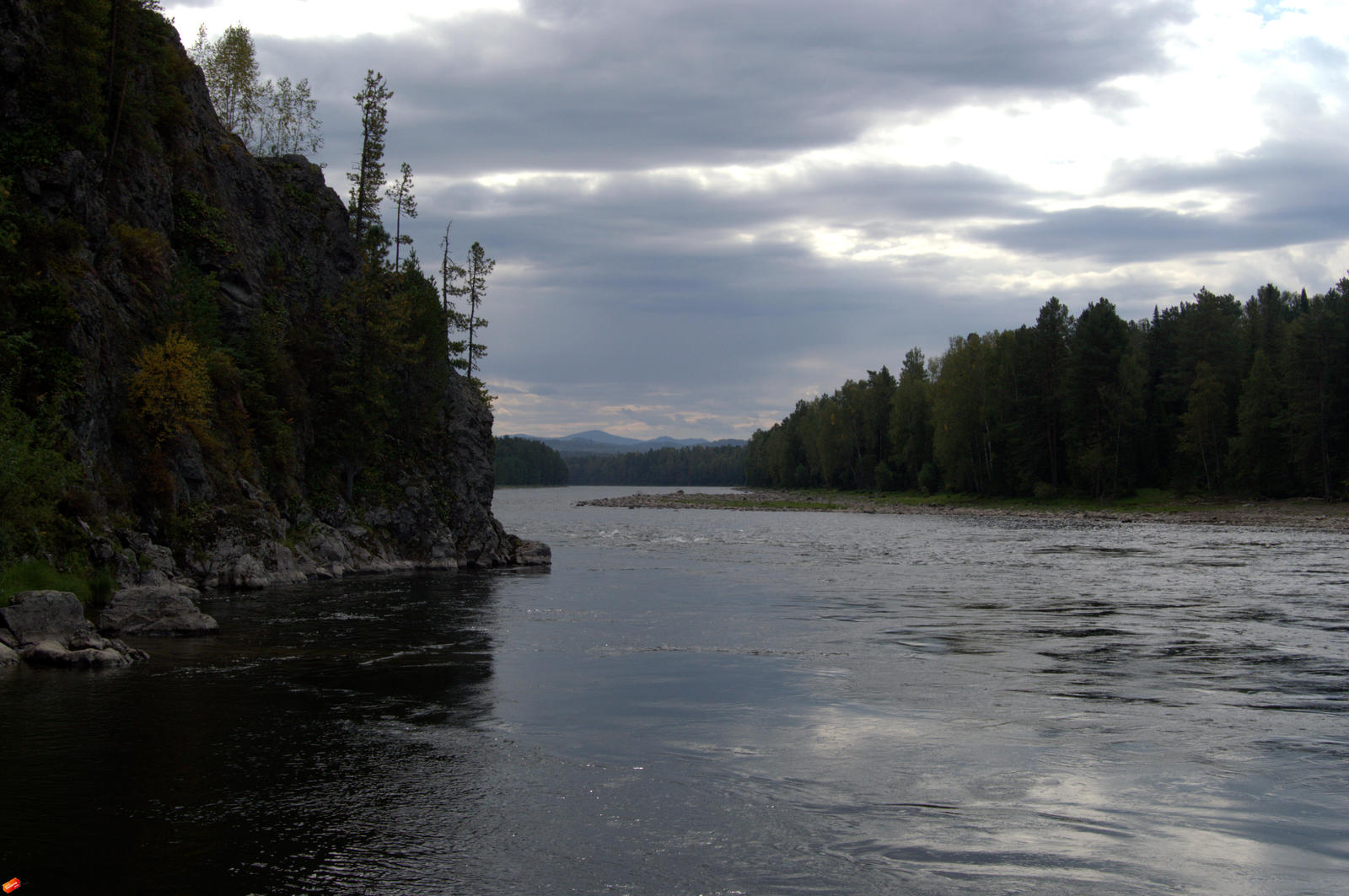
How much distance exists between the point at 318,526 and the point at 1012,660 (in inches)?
1343

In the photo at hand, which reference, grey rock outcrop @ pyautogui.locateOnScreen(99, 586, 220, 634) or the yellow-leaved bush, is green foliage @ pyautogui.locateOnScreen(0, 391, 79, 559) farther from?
the yellow-leaved bush

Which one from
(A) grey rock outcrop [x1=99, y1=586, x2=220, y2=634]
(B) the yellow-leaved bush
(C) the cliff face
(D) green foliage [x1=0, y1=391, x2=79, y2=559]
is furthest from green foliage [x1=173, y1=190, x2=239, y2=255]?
(A) grey rock outcrop [x1=99, y1=586, x2=220, y2=634]

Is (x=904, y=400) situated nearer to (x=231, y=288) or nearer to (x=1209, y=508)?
(x=1209, y=508)

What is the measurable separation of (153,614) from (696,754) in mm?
18213

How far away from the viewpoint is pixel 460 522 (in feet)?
Answer: 172

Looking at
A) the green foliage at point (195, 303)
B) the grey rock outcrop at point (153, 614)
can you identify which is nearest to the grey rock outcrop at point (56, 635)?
the grey rock outcrop at point (153, 614)

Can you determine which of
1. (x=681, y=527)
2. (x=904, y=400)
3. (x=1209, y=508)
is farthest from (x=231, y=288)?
(x=904, y=400)

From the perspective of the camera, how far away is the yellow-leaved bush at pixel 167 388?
1335 inches

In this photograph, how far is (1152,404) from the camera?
357 ft

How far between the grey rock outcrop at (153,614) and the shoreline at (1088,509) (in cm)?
7211

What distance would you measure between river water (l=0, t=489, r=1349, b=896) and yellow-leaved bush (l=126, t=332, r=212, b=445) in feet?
26.0

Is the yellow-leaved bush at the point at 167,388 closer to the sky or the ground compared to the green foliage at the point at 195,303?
closer to the ground

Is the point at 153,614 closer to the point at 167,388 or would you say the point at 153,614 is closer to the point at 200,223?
the point at 167,388

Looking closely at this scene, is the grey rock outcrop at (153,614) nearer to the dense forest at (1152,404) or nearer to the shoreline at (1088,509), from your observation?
the shoreline at (1088,509)
